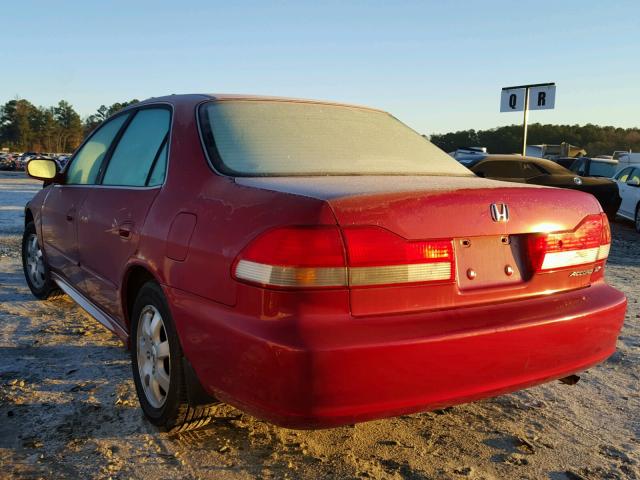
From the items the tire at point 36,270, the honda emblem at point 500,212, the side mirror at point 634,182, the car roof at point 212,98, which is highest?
the car roof at point 212,98

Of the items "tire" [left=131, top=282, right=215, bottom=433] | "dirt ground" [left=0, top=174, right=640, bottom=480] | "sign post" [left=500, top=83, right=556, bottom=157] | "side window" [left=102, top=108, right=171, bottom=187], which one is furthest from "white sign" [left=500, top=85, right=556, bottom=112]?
"tire" [left=131, top=282, right=215, bottom=433]

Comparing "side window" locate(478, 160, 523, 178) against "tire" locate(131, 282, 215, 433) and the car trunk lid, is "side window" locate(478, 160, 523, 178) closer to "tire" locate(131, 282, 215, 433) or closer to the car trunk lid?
the car trunk lid

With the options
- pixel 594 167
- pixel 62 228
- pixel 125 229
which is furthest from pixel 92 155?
pixel 594 167

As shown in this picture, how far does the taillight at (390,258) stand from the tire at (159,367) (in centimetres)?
94

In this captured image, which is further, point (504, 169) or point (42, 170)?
point (504, 169)

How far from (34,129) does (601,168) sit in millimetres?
113931

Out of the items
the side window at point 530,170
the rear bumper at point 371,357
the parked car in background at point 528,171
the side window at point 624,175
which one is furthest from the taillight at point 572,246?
the side window at point 624,175

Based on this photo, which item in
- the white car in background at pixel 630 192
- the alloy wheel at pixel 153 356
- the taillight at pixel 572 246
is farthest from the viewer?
the white car in background at pixel 630 192

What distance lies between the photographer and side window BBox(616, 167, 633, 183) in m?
13.6

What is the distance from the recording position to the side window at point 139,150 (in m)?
3.04

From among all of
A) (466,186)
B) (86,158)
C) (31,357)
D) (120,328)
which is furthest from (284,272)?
(86,158)

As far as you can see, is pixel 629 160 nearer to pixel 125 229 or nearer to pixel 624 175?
pixel 624 175

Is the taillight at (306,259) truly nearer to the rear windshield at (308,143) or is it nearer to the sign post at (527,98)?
the rear windshield at (308,143)

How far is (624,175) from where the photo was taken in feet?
45.0
